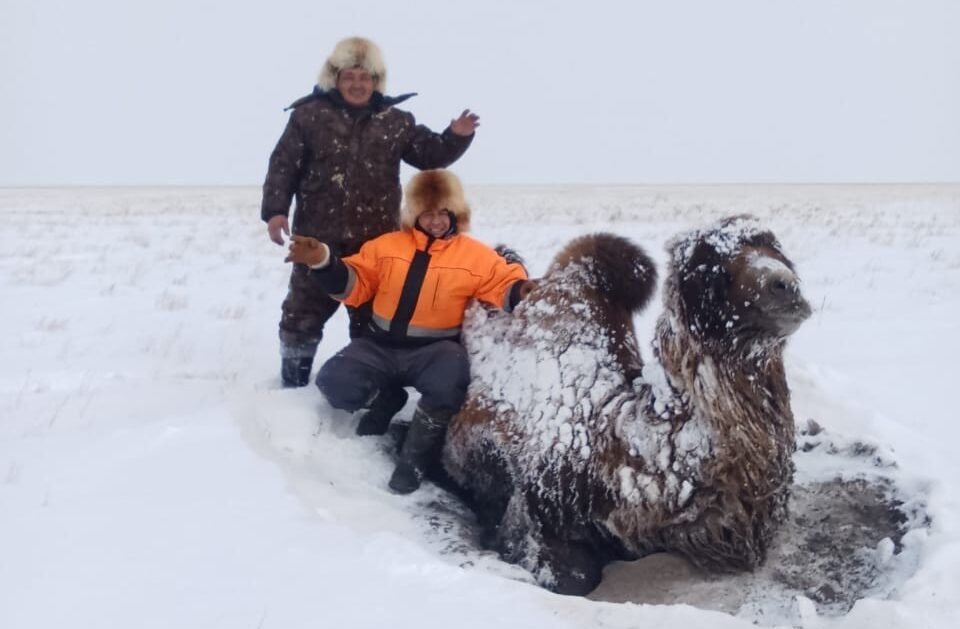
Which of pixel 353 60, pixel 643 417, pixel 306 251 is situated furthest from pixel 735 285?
pixel 353 60

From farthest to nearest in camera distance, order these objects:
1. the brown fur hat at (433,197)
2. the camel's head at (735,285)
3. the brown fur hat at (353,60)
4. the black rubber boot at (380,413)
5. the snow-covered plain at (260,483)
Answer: the brown fur hat at (353,60) < the black rubber boot at (380,413) < the brown fur hat at (433,197) < the camel's head at (735,285) < the snow-covered plain at (260,483)

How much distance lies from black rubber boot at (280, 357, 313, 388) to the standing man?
0.02 m

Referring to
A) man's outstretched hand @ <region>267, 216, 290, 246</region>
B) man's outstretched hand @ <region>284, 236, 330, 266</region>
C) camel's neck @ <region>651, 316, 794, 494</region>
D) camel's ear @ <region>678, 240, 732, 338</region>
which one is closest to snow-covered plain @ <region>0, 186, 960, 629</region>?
camel's neck @ <region>651, 316, 794, 494</region>

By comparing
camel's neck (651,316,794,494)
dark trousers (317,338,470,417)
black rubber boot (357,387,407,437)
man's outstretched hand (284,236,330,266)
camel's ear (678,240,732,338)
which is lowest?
black rubber boot (357,387,407,437)

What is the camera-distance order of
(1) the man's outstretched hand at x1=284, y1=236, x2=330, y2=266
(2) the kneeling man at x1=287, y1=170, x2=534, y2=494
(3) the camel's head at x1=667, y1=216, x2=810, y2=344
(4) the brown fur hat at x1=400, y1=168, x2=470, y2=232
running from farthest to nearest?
(4) the brown fur hat at x1=400, y1=168, x2=470, y2=232, (2) the kneeling man at x1=287, y1=170, x2=534, y2=494, (1) the man's outstretched hand at x1=284, y1=236, x2=330, y2=266, (3) the camel's head at x1=667, y1=216, x2=810, y2=344

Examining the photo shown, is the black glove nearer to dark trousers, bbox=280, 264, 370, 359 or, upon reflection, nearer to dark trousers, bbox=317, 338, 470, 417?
dark trousers, bbox=317, 338, 470, 417

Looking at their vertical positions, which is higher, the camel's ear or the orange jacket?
the camel's ear

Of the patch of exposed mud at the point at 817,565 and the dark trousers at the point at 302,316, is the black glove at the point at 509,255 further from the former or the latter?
the patch of exposed mud at the point at 817,565

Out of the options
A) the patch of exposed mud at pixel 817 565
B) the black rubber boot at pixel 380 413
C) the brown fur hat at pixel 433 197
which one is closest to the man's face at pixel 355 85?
the brown fur hat at pixel 433 197

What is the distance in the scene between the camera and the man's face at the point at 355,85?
500 cm

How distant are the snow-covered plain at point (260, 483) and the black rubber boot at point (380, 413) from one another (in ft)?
0.29

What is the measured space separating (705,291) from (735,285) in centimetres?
16

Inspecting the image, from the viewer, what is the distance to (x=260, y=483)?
3.28m

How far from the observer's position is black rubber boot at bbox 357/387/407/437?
186 inches
